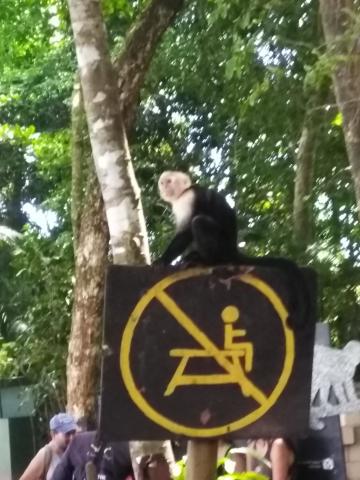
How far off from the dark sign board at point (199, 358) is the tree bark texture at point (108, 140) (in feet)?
4.90

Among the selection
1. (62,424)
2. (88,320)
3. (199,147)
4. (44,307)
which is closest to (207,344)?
(62,424)

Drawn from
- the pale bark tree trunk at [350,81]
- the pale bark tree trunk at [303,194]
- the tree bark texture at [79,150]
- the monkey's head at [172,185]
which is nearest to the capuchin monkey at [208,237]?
the monkey's head at [172,185]

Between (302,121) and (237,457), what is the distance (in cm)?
334

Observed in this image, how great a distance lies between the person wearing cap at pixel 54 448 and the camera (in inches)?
177

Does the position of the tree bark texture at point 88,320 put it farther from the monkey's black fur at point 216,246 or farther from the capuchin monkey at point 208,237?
the monkey's black fur at point 216,246

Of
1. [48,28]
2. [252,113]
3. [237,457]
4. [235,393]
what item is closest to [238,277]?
[235,393]

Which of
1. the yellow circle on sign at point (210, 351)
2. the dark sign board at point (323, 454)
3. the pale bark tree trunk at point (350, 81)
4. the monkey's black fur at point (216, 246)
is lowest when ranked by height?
the dark sign board at point (323, 454)

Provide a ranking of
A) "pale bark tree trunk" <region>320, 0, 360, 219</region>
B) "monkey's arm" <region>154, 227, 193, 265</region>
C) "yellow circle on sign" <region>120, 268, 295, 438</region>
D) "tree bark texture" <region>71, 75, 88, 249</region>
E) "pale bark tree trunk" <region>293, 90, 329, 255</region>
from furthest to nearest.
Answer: "pale bark tree trunk" <region>293, 90, 329, 255</region> → "tree bark texture" <region>71, 75, 88, 249</region> → "pale bark tree trunk" <region>320, 0, 360, 219</region> → "monkey's arm" <region>154, 227, 193, 265</region> → "yellow circle on sign" <region>120, 268, 295, 438</region>

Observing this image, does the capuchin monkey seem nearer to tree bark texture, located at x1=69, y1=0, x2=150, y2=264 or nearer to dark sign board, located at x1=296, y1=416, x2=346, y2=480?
tree bark texture, located at x1=69, y1=0, x2=150, y2=264

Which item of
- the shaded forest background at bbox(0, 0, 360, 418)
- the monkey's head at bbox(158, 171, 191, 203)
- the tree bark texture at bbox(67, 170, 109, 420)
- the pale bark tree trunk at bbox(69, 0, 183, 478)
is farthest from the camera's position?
the shaded forest background at bbox(0, 0, 360, 418)

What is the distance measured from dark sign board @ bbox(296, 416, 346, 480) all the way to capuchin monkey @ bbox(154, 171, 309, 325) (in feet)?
5.06

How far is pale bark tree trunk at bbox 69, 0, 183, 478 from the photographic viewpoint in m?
3.22

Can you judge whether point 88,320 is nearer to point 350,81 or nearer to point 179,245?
point 350,81

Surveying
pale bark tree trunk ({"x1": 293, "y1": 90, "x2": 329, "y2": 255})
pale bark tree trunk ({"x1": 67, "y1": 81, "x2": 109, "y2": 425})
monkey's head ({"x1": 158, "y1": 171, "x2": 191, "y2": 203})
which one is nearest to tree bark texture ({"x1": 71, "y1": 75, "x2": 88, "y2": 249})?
pale bark tree trunk ({"x1": 67, "y1": 81, "x2": 109, "y2": 425})
